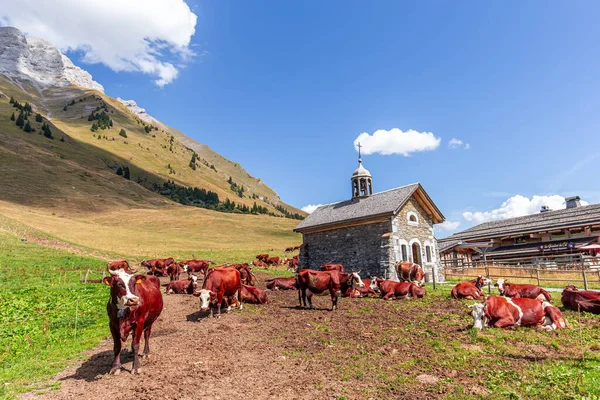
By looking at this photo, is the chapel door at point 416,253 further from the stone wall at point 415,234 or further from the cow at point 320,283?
the cow at point 320,283

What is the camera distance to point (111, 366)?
7.55 meters

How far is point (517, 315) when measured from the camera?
1050 centimetres

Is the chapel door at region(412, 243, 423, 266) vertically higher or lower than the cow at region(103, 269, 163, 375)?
higher

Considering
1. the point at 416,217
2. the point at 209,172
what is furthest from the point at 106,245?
the point at 209,172

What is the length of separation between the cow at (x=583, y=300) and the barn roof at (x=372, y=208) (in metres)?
11.2

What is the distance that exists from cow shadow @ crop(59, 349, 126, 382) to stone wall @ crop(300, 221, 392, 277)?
58.7ft

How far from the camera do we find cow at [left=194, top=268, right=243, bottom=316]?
12.1 metres

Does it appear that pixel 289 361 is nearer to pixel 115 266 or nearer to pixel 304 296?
pixel 304 296

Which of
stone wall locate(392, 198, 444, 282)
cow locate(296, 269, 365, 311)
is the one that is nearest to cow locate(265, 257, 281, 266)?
stone wall locate(392, 198, 444, 282)

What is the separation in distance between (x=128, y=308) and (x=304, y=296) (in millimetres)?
8739

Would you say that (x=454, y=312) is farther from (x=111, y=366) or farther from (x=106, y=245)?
(x=106, y=245)

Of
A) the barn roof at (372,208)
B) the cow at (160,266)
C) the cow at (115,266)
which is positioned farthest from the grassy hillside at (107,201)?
the barn roof at (372,208)

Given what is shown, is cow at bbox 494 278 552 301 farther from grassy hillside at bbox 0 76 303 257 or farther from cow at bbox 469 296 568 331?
grassy hillside at bbox 0 76 303 257

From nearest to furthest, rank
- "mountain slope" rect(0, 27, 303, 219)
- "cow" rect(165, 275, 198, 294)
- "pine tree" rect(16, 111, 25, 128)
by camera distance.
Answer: "cow" rect(165, 275, 198, 294) → "mountain slope" rect(0, 27, 303, 219) → "pine tree" rect(16, 111, 25, 128)
